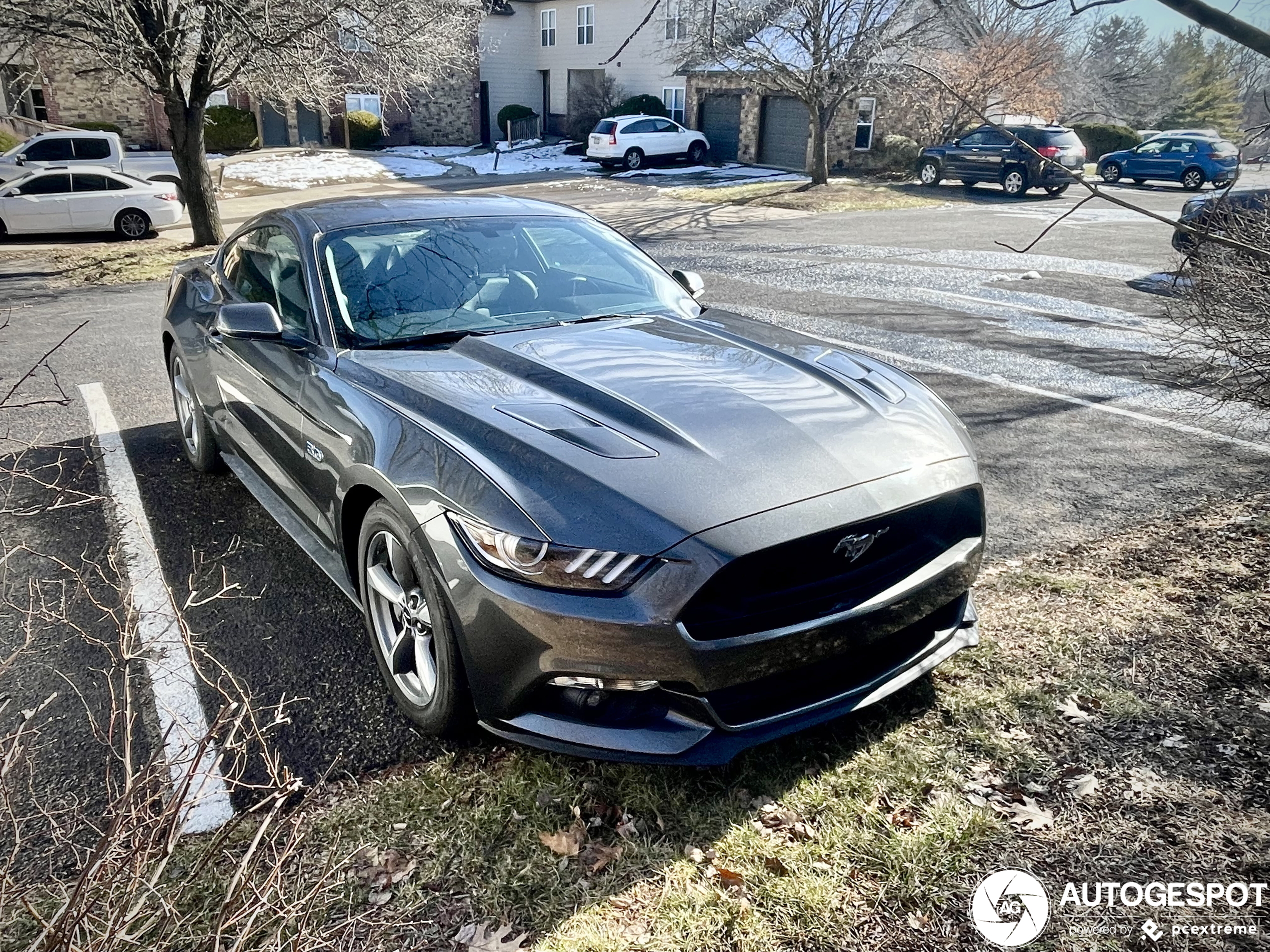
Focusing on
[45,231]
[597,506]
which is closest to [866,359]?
[597,506]

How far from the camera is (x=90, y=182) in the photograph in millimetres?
16125

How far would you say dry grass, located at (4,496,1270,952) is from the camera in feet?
7.81

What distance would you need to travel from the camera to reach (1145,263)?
13.4 metres

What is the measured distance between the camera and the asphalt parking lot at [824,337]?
11.4ft

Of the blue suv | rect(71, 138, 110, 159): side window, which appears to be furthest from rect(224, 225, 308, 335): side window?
the blue suv

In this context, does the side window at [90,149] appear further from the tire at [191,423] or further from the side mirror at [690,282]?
the side mirror at [690,282]

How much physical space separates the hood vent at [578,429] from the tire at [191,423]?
110 inches

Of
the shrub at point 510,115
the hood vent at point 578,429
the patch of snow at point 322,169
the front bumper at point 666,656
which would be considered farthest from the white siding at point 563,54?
the front bumper at point 666,656

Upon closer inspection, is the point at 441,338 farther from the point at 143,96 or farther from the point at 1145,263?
the point at 143,96

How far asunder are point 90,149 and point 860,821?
21.2m

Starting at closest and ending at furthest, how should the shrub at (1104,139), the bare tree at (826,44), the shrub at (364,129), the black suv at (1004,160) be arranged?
the bare tree at (826,44) → the black suv at (1004,160) → the shrub at (1104,139) → the shrub at (364,129)

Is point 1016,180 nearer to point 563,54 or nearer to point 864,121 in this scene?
point 864,121

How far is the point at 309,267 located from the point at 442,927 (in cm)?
272

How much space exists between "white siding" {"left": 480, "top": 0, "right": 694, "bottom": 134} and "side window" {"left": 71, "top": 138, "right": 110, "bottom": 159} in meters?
20.5
